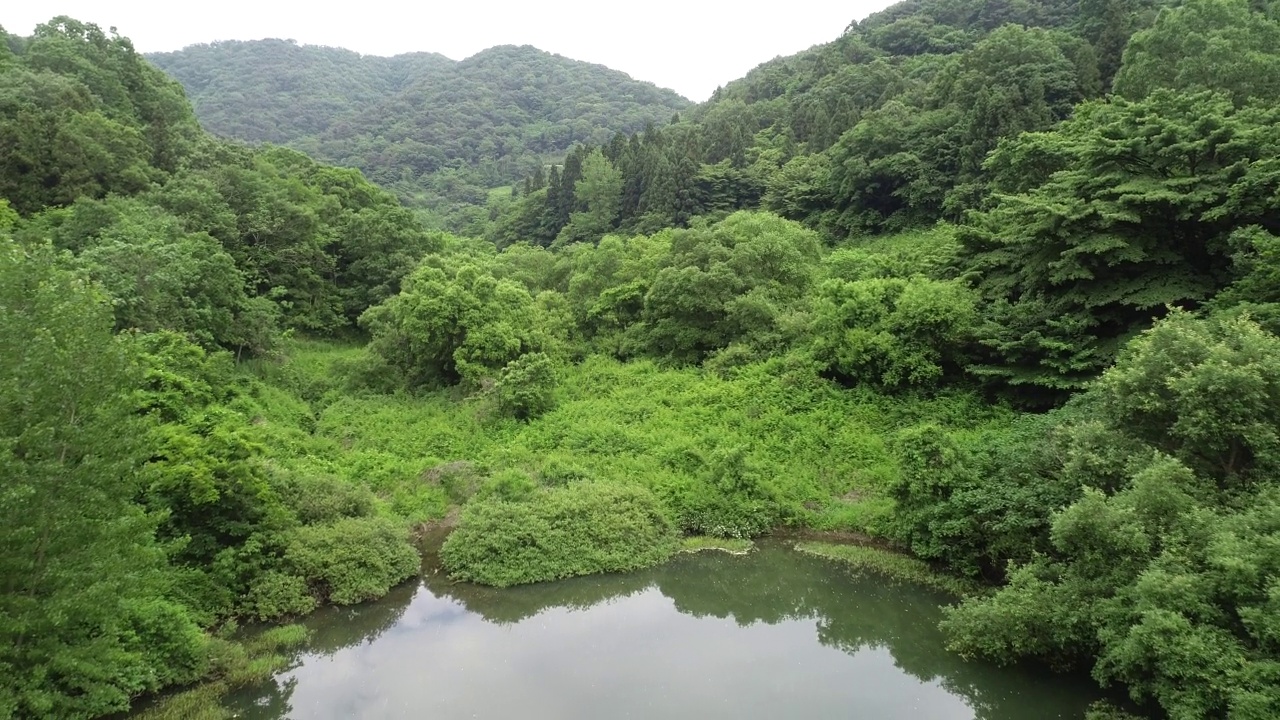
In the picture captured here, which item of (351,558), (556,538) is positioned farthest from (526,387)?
(351,558)

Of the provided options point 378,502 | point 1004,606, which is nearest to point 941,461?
point 1004,606

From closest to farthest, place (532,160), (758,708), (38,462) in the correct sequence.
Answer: (38,462)
(758,708)
(532,160)

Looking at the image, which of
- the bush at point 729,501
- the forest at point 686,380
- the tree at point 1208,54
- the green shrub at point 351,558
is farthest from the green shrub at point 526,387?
the tree at point 1208,54

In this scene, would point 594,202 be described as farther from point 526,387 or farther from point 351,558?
point 351,558

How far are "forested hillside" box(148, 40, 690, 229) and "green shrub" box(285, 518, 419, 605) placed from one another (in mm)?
67063

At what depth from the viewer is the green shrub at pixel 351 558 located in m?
14.2

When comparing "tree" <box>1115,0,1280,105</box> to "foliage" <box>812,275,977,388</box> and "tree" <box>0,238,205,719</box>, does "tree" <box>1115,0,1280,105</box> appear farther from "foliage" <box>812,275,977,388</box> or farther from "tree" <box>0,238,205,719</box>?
"tree" <box>0,238,205,719</box>

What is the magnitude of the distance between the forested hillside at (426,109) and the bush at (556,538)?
66.5 m

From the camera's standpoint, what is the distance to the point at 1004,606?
36.2 ft

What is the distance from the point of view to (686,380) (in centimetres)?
2486

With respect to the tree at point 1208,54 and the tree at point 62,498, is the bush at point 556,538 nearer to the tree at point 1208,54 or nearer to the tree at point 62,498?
the tree at point 62,498

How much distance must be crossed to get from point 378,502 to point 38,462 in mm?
9560

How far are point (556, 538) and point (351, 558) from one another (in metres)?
4.33

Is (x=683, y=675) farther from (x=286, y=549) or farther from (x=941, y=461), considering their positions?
(x=286, y=549)
